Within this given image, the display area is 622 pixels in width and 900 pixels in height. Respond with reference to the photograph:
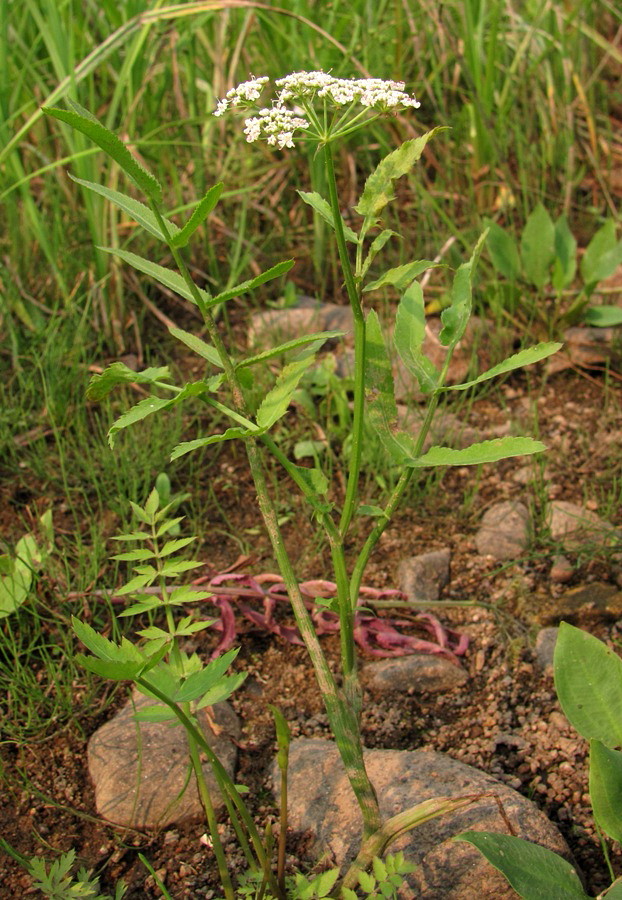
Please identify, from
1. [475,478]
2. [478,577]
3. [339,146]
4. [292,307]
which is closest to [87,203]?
[292,307]

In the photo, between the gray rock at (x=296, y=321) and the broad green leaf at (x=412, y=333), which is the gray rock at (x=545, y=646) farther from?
the gray rock at (x=296, y=321)

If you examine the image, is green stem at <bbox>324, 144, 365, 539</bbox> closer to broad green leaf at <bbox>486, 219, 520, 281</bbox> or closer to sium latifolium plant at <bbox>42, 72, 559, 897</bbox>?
sium latifolium plant at <bbox>42, 72, 559, 897</bbox>

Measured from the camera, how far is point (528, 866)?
Answer: 1308 millimetres

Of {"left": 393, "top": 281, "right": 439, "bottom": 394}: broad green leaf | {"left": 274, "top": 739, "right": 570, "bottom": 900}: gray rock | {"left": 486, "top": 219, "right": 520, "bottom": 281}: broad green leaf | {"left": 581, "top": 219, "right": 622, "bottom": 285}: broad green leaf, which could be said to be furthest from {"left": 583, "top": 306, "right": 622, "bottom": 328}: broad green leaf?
{"left": 274, "top": 739, "right": 570, "bottom": 900}: gray rock

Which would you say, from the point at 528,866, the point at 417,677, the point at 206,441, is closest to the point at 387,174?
the point at 206,441

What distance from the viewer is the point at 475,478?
8.23ft

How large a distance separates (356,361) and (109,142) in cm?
46

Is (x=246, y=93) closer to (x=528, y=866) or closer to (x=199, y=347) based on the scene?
(x=199, y=347)

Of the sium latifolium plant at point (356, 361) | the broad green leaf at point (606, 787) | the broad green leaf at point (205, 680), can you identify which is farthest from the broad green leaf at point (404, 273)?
the broad green leaf at point (606, 787)

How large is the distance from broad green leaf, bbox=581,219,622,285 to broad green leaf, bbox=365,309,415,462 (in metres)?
1.48

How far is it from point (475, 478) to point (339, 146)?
54.0 inches

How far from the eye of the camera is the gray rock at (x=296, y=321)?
2797mm

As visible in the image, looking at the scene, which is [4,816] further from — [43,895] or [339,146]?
[339,146]

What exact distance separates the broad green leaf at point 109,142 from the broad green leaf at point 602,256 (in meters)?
1.88
